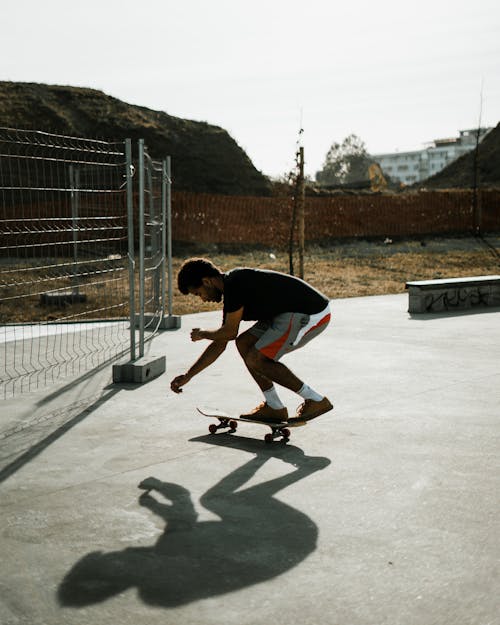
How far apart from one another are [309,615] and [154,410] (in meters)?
3.71

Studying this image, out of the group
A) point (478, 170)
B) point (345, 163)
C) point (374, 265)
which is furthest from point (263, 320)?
point (345, 163)

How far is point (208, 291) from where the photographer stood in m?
5.25

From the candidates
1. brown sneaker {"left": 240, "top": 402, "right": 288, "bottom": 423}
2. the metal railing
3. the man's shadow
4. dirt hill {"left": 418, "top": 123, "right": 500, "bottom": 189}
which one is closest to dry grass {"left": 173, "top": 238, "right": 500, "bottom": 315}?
the metal railing

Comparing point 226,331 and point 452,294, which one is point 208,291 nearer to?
point 226,331

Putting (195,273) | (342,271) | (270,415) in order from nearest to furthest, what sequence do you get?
(195,273)
(270,415)
(342,271)

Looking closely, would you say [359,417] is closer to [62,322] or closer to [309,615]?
[309,615]

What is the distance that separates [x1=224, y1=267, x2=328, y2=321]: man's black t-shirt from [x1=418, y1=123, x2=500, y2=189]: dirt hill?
52810 mm

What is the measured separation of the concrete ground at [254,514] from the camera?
10.5ft

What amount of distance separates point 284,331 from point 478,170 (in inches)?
2243

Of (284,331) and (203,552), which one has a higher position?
(284,331)

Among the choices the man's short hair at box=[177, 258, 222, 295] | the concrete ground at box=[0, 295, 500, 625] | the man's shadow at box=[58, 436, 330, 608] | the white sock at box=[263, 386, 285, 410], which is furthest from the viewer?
the white sock at box=[263, 386, 285, 410]

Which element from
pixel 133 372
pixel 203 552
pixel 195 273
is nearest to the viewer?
pixel 203 552

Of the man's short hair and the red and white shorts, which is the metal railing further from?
the red and white shorts

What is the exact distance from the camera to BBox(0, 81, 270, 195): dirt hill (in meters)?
42.1
